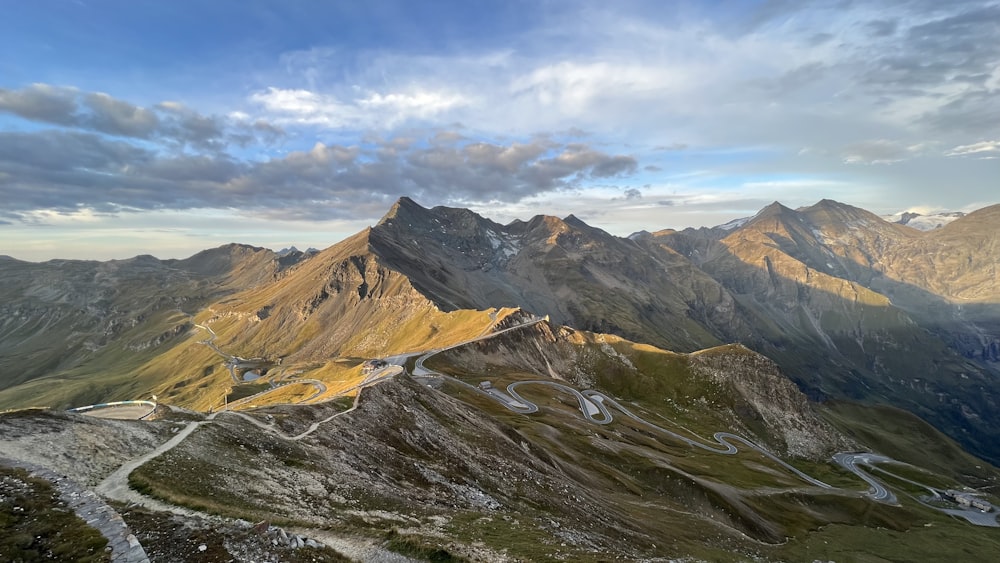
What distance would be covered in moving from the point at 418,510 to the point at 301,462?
40.2 ft

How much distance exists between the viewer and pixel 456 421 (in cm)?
7900

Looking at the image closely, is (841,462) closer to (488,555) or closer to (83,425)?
(488,555)

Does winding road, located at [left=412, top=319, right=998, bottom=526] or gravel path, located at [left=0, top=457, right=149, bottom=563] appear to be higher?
gravel path, located at [left=0, top=457, right=149, bottom=563]

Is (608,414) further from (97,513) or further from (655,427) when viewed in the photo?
(97,513)

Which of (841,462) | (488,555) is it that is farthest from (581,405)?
(488,555)

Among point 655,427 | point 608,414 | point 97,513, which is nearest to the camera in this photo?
point 97,513

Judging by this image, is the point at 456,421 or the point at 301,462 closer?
the point at 301,462

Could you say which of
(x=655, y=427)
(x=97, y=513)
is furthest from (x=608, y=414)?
(x=97, y=513)

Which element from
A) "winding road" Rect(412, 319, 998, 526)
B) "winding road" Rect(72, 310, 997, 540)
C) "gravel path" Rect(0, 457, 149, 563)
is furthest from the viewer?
"winding road" Rect(412, 319, 998, 526)

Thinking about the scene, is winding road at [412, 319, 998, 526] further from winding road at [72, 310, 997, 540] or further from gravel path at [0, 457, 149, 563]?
gravel path at [0, 457, 149, 563]

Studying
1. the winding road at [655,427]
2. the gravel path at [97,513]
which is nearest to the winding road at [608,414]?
the winding road at [655,427]

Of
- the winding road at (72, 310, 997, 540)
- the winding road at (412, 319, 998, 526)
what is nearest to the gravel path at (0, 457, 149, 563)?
the winding road at (72, 310, 997, 540)

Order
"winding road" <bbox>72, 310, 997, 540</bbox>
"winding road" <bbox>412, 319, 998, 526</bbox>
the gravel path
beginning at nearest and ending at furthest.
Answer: the gravel path → "winding road" <bbox>72, 310, 997, 540</bbox> → "winding road" <bbox>412, 319, 998, 526</bbox>

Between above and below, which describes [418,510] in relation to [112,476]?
below
